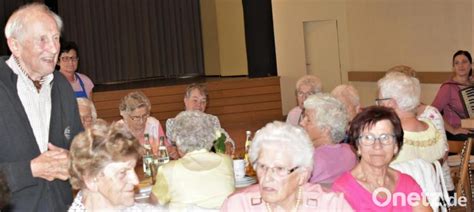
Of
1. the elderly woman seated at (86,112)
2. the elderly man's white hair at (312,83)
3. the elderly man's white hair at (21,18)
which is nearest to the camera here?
the elderly man's white hair at (21,18)

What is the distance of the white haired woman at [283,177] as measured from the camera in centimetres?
299

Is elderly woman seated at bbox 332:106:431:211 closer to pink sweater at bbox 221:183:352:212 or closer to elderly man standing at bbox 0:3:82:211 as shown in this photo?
pink sweater at bbox 221:183:352:212

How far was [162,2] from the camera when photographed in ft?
59.3

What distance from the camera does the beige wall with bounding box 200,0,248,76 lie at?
58.0 ft

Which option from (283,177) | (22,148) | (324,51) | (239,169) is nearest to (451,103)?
(239,169)

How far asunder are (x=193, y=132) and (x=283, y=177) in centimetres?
106

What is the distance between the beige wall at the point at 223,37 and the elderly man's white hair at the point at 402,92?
13.1m

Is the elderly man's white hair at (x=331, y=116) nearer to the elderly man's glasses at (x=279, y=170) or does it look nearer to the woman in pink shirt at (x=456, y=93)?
the elderly man's glasses at (x=279, y=170)

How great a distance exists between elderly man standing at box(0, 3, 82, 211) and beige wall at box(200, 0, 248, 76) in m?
14.2

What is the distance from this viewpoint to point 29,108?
3.23 meters

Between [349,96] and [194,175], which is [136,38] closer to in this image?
[349,96]

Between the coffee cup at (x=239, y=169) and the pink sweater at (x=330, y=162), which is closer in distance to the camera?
the pink sweater at (x=330, y=162)

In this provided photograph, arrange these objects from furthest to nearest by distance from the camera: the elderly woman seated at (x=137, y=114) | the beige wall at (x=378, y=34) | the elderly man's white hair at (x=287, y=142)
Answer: the beige wall at (x=378, y=34) → the elderly woman seated at (x=137, y=114) → the elderly man's white hair at (x=287, y=142)

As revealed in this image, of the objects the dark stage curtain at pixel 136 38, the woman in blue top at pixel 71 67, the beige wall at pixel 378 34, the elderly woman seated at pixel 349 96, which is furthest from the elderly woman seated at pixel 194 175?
the dark stage curtain at pixel 136 38
